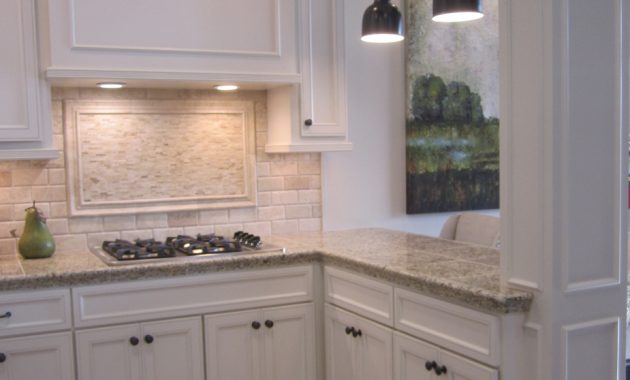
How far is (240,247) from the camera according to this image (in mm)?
3062

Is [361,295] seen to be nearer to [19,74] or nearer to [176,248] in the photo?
[176,248]

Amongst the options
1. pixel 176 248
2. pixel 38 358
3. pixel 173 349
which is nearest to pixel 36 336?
pixel 38 358

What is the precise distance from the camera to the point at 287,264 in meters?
3.00

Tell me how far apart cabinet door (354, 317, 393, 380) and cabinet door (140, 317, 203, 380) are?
2.19ft

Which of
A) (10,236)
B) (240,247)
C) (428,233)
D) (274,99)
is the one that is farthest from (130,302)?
(428,233)

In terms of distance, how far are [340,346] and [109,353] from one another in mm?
948

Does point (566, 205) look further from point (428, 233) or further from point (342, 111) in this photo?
point (428, 233)

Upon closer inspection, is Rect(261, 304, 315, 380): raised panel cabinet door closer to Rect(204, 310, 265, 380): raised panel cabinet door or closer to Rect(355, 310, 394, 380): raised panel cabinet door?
Rect(204, 310, 265, 380): raised panel cabinet door

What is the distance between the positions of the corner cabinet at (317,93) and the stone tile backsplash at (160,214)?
24 cm

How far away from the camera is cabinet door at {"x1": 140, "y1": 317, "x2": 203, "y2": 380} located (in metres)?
2.79

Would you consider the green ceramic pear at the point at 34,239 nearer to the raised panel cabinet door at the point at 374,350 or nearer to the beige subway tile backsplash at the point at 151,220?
the beige subway tile backsplash at the point at 151,220

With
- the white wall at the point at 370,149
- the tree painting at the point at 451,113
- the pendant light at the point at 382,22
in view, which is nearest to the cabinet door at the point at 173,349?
the white wall at the point at 370,149

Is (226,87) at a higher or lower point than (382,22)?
lower

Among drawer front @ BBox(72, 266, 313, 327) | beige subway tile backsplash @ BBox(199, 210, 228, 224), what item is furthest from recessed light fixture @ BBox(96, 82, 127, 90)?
drawer front @ BBox(72, 266, 313, 327)
